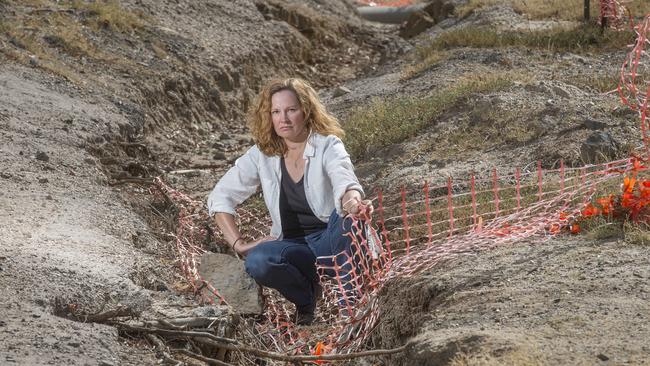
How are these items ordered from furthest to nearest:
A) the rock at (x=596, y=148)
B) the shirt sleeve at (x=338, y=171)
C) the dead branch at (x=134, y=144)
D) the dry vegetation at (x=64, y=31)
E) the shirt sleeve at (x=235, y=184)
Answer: the dry vegetation at (x=64, y=31)
the dead branch at (x=134, y=144)
the rock at (x=596, y=148)
the shirt sleeve at (x=235, y=184)
the shirt sleeve at (x=338, y=171)

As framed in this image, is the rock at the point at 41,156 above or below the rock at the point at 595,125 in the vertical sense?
above

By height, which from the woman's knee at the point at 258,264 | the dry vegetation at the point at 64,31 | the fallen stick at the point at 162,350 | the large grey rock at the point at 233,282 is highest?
the dry vegetation at the point at 64,31

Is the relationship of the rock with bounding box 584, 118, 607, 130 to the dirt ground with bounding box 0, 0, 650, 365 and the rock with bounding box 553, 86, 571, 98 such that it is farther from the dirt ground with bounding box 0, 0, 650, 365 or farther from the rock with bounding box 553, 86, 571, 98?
the rock with bounding box 553, 86, 571, 98

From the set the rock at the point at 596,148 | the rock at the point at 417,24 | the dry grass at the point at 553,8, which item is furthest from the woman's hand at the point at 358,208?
the rock at the point at 417,24

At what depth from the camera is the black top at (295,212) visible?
7.14 metres

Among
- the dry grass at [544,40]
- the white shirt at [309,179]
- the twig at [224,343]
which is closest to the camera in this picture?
the twig at [224,343]

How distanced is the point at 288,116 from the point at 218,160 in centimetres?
589

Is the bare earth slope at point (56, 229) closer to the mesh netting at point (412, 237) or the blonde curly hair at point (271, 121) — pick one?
the mesh netting at point (412, 237)

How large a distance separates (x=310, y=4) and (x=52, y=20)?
850 cm

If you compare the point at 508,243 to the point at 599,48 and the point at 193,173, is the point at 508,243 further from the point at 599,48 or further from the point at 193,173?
the point at 599,48

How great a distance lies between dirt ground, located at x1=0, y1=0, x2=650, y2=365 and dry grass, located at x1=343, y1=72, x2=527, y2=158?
148 millimetres

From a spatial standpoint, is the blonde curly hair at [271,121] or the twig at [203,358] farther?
the blonde curly hair at [271,121]

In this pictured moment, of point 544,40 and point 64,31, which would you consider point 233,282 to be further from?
point 544,40

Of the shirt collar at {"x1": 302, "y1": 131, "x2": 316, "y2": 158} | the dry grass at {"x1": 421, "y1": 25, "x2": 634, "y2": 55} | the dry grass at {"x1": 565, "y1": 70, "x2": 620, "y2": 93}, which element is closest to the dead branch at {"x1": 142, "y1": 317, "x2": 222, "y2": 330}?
the shirt collar at {"x1": 302, "y1": 131, "x2": 316, "y2": 158}
